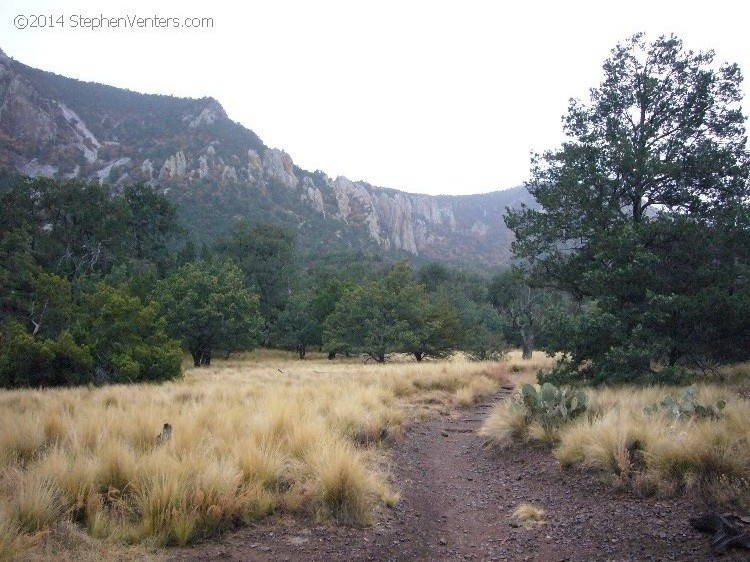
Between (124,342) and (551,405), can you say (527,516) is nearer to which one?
(551,405)

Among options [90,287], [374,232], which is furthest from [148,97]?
[90,287]

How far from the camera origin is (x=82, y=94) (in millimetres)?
108312

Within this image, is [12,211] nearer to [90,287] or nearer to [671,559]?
[90,287]

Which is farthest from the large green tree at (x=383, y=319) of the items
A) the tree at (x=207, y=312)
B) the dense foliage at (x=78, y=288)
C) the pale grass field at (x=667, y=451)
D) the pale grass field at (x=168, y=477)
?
the pale grass field at (x=667, y=451)

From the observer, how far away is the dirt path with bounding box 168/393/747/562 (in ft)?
12.5

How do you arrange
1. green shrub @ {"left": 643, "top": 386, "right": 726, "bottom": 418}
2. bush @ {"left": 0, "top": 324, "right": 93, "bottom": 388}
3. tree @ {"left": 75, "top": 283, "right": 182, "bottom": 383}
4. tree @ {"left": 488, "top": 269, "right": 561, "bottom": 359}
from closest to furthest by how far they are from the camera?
green shrub @ {"left": 643, "top": 386, "right": 726, "bottom": 418} → tree @ {"left": 488, "top": 269, "right": 561, "bottom": 359} → bush @ {"left": 0, "top": 324, "right": 93, "bottom": 388} → tree @ {"left": 75, "top": 283, "right": 182, "bottom": 383}

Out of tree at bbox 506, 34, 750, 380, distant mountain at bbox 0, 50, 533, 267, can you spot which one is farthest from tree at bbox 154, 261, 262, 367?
distant mountain at bbox 0, 50, 533, 267

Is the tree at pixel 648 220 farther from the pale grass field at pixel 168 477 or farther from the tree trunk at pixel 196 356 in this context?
the tree trunk at pixel 196 356

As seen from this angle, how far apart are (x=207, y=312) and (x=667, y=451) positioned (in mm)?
30138

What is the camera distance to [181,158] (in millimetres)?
91062

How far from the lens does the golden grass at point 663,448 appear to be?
4.46 m

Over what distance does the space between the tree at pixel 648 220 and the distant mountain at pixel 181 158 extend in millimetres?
68236

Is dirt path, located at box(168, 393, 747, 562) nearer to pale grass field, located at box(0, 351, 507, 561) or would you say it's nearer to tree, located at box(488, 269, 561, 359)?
pale grass field, located at box(0, 351, 507, 561)

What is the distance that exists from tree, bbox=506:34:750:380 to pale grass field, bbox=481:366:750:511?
348cm
